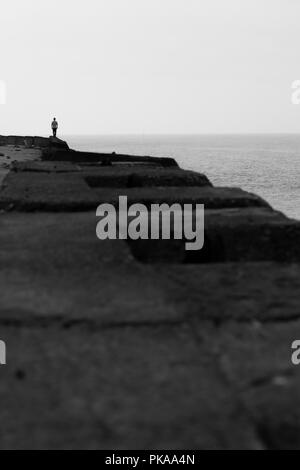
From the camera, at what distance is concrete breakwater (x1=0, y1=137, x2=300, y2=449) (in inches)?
53.4

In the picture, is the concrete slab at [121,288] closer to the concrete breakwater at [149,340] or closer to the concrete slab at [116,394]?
the concrete breakwater at [149,340]

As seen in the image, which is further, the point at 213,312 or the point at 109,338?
the point at 213,312

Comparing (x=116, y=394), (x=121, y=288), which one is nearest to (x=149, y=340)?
(x=116, y=394)

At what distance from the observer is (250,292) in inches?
88.4

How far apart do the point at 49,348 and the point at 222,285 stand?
2.64ft

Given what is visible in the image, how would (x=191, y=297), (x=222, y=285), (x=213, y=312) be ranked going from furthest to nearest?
(x=222, y=285) → (x=191, y=297) → (x=213, y=312)

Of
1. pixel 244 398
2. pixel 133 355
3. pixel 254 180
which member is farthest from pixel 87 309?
pixel 254 180

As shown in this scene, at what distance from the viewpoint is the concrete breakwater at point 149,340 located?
53.4 inches

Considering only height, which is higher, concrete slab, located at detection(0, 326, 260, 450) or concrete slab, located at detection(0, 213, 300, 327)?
concrete slab, located at detection(0, 213, 300, 327)

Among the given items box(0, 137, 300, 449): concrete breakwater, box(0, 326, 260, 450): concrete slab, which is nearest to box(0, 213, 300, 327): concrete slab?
box(0, 137, 300, 449): concrete breakwater

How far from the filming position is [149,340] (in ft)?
5.88

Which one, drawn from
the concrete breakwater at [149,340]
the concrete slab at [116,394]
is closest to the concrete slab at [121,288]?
the concrete breakwater at [149,340]

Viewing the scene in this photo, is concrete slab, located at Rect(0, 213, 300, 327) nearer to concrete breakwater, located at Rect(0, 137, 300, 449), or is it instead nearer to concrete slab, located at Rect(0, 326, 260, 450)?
concrete breakwater, located at Rect(0, 137, 300, 449)

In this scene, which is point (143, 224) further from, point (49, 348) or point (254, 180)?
point (254, 180)
